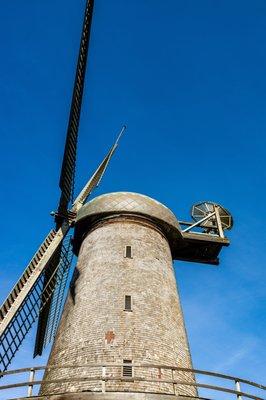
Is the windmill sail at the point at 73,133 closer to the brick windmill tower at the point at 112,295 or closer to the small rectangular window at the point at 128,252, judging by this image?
the brick windmill tower at the point at 112,295

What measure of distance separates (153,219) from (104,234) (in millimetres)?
1882

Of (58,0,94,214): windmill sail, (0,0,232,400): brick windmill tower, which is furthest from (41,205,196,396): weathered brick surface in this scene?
(58,0,94,214): windmill sail

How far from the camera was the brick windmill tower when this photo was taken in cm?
1032

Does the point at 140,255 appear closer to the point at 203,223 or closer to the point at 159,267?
the point at 159,267

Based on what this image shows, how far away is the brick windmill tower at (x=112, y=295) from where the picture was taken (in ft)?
33.8

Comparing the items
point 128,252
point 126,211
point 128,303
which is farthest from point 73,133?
point 128,303

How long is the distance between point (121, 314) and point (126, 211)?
417 centimetres

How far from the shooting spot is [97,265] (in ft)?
43.8

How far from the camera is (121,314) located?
1171 centimetres

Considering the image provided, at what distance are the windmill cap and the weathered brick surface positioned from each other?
341 millimetres

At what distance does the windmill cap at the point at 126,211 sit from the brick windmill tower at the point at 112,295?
1.5 inches

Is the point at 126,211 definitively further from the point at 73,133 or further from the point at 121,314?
the point at 121,314

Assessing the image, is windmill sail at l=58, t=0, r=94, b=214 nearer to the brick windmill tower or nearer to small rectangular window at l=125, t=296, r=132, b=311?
the brick windmill tower

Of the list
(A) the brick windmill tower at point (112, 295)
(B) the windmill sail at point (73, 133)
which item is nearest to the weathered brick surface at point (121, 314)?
(A) the brick windmill tower at point (112, 295)
